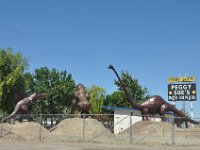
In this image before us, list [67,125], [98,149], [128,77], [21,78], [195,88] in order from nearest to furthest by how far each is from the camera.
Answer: [98,149] → [67,125] → [195,88] → [21,78] → [128,77]

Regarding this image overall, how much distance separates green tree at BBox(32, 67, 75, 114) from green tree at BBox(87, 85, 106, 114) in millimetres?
13202

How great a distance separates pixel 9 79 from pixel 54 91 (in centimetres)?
1187

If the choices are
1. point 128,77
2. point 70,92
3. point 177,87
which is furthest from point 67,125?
point 128,77

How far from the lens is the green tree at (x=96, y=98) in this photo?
76875mm

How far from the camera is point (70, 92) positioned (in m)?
60.6

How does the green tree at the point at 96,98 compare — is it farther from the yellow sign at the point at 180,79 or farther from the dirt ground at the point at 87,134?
the dirt ground at the point at 87,134

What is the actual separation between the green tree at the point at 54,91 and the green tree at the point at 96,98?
13202mm

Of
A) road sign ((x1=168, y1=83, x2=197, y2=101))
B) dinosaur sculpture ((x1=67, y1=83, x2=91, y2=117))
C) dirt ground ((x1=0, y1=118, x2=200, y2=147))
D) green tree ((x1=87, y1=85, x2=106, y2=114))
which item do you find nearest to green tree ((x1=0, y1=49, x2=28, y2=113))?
dinosaur sculpture ((x1=67, y1=83, x2=91, y2=117))

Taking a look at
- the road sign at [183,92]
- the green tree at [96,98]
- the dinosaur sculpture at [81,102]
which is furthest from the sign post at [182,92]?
the green tree at [96,98]

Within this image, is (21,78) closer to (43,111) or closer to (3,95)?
(3,95)

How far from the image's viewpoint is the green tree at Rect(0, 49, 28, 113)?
49281mm

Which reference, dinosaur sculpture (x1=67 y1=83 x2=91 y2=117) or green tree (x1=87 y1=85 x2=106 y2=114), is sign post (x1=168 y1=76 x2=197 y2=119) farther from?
green tree (x1=87 y1=85 x2=106 y2=114)

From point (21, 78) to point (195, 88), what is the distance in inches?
859

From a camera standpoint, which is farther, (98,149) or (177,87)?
(177,87)
